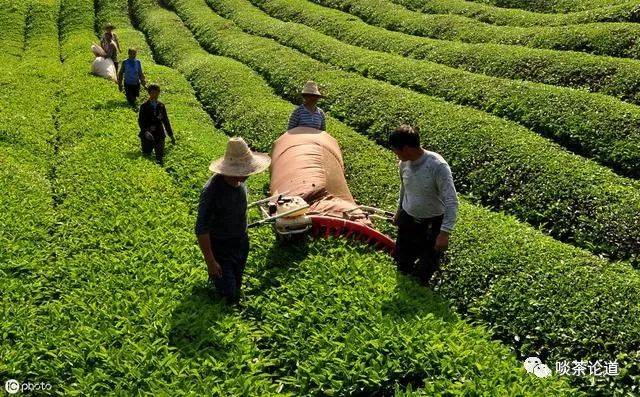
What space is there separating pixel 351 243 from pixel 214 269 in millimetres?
2523

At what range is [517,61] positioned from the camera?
18.8 metres

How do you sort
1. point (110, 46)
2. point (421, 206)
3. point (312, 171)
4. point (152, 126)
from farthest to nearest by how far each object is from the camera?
point (110, 46), point (152, 126), point (312, 171), point (421, 206)

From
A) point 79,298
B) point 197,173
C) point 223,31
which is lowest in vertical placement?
point 223,31

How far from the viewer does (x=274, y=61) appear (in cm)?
2264

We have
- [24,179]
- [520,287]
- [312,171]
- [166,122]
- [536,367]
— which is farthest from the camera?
[166,122]

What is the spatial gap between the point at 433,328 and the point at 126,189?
662 centimetres

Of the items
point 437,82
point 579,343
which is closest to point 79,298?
point 579,343

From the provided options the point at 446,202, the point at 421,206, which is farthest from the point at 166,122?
the point at 446,202

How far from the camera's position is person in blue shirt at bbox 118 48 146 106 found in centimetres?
1616

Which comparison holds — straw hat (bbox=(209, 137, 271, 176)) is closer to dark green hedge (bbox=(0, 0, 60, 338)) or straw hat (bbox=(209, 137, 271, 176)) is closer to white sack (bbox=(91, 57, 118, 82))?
dark green hedge (bbox=(0, 0, 60, 338))

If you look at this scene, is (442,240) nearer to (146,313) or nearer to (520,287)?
(520,287)

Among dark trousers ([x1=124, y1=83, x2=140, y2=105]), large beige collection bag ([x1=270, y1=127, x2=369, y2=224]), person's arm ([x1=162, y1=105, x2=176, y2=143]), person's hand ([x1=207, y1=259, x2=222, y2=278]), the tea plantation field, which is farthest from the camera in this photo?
dark trousers ([x1=124, y1=83, x2=140, y2=105])

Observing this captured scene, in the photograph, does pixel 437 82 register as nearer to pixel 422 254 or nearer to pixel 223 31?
pixel 422 254

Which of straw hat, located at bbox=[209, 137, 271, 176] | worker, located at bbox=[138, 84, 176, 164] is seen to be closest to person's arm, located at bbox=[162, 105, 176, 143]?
worker, located at bbox=[138, 84, 176, 164]
